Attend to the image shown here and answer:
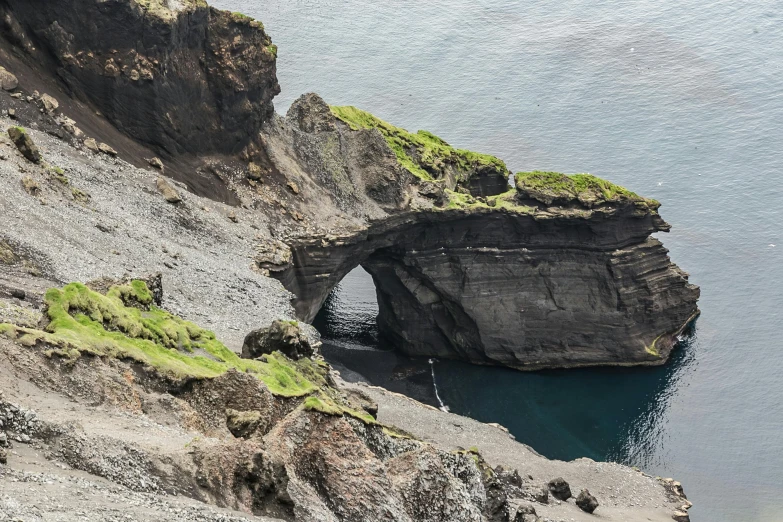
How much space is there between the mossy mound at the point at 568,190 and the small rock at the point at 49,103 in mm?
46657

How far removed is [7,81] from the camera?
3191 inches

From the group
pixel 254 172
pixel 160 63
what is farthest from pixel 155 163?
pixel 254 172

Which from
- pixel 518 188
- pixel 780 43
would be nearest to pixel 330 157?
pixel 518 188

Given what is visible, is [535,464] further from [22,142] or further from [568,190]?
[22,142]

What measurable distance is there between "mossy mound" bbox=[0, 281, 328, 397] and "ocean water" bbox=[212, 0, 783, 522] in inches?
1876

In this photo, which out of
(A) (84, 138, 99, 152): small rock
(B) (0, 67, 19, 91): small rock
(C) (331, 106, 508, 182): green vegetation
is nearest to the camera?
(B) (0, 67, 19, 91): small rock

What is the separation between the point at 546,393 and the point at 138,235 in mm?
50203

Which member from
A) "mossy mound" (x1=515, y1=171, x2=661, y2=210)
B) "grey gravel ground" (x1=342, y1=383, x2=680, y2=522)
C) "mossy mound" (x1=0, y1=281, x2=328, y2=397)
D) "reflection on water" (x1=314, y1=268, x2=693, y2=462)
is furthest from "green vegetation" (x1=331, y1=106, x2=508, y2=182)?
"mossy mound" (x1=0, y1=281, x2=328, y2=397)

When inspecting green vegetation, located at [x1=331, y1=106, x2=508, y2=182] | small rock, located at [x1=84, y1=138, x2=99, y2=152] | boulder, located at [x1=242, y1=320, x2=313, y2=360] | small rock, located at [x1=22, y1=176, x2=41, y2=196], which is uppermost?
green vegetation, located at [x1=331, y1=106, x2=508, y2=182]

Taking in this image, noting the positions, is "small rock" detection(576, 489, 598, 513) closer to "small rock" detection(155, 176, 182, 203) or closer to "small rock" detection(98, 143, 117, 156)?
"small rock" detection(155, 176, 182, 203)

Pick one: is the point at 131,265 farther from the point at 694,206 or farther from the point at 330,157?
the point at 694,206

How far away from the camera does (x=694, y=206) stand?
14025 cm

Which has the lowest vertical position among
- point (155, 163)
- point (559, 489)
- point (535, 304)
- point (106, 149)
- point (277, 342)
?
point (559, 489)

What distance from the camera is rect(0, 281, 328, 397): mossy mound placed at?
44.7 meters
